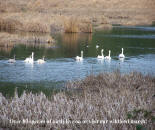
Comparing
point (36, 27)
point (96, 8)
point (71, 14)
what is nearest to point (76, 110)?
point (36, 27)

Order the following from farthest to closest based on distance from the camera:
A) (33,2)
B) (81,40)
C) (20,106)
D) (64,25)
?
(33,2), (64,25), (81,40), (20,106)

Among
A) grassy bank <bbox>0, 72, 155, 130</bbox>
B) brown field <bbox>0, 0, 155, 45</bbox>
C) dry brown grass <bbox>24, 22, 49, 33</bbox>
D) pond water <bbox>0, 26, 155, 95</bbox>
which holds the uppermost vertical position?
brown field <bbox>0, 0, 155, 45</bbox>

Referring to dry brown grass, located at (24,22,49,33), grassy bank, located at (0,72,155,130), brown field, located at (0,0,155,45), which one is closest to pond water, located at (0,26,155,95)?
dry brown grass, located at (24,22,49,33)

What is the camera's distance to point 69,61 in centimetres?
2572

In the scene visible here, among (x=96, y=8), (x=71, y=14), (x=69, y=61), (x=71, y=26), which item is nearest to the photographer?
(x=69, y=61)

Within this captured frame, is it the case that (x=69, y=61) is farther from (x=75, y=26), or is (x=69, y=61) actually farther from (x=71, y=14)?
(x=71, y=14)

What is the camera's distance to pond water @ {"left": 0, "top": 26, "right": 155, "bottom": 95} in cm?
1889

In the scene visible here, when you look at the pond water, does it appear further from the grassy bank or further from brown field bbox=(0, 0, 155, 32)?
brown field bbox=(0, 0, 155, 32)

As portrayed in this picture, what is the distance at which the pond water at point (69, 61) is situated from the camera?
18.9m

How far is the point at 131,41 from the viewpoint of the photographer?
3734cm

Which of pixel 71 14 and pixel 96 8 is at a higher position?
pixel 96 8

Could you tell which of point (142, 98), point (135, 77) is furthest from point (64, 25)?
point (142, 98)

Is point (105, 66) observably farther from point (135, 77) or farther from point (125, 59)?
point (135, 77)

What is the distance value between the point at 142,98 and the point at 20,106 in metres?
3.65
